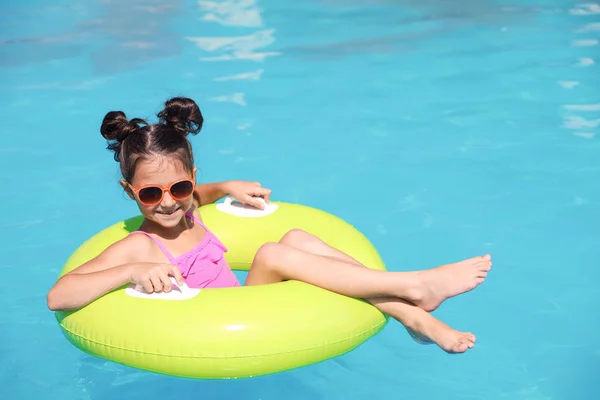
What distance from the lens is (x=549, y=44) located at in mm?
8945

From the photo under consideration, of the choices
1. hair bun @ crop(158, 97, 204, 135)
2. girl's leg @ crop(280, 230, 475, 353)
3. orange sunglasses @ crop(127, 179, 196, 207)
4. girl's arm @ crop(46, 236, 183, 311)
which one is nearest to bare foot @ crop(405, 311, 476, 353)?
girl's leg @ crop(280, 230, 475, 353)

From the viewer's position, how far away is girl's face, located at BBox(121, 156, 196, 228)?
3.75 metres

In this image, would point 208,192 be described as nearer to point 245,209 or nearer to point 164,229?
point 245,209

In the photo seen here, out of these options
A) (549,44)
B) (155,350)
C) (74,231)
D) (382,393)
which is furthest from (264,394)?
(549,44)

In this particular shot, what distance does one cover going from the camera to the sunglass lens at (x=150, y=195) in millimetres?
3729

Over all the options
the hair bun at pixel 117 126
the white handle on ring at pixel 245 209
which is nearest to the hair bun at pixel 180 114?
the hair bun at pixel 117 126

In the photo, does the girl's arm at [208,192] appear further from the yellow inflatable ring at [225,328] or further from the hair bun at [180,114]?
the yellow inflatable ring at [225,328]

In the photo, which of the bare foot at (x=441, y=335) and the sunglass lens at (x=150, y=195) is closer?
the bare foot at (x=441, y=335)

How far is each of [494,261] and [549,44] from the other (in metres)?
4.21

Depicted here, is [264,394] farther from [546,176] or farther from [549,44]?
[549,44]

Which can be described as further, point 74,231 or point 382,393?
point 74,231

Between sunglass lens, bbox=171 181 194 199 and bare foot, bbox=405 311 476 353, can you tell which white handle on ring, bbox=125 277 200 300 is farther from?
bare foot, bbox=405 311 476 353

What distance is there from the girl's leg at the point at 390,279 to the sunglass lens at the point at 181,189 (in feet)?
1.71

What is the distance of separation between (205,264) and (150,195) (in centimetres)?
52
